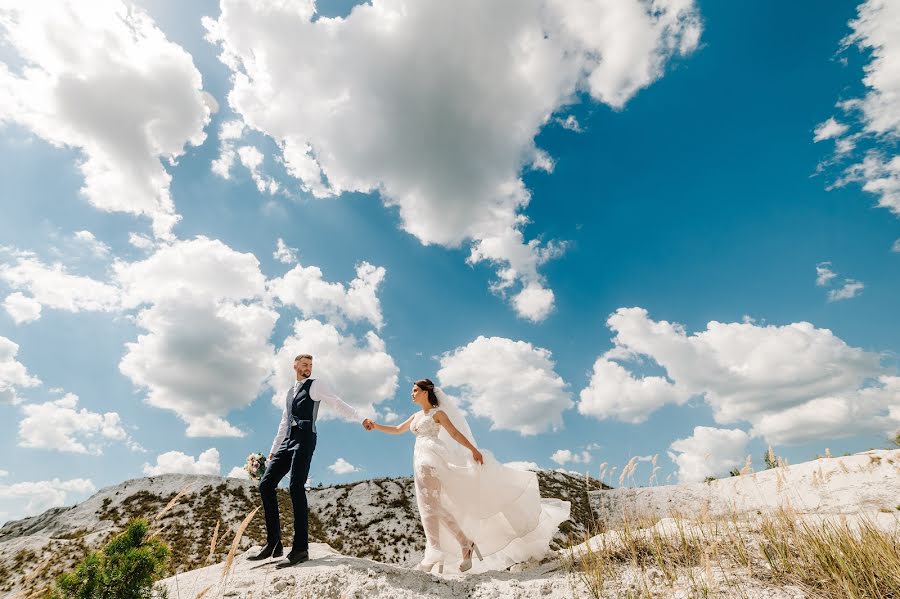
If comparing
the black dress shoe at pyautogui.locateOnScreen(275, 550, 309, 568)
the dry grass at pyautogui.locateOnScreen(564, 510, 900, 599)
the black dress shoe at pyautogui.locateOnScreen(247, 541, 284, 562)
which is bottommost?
the dry grass at pyautogui.locateOnScreen(564, 510, 900, 599)

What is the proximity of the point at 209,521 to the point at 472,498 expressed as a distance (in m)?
16.8

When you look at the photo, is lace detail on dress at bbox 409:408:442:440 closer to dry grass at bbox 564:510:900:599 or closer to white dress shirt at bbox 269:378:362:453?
white dress shirt at bbox 269:378:362:453

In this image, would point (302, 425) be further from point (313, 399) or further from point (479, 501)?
point (479, 501)

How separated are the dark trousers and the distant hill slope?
9.58 m

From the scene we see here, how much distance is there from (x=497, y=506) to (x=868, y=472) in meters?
15.7

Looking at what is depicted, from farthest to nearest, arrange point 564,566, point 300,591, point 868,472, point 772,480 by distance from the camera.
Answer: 1. point 772,480
2. point 868,472
3. point 564,566
4. point 300,591

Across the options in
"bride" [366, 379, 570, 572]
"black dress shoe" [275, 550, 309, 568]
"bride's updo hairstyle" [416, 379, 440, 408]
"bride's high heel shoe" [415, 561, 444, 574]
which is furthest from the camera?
"bride's updo hairstyle" [416, 379, 440, 408]

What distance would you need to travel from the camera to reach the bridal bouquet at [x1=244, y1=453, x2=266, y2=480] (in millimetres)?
8728

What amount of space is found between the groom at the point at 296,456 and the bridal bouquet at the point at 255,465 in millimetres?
2216

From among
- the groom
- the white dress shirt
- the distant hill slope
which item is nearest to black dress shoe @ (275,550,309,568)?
the groom

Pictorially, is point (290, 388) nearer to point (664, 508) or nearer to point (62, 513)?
point (664, 508)

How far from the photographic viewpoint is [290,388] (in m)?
7.07

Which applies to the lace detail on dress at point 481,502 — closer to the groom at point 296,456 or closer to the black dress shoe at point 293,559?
the groom at point 296,456

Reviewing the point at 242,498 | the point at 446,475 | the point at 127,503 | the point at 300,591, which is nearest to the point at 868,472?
the point at 446,475
